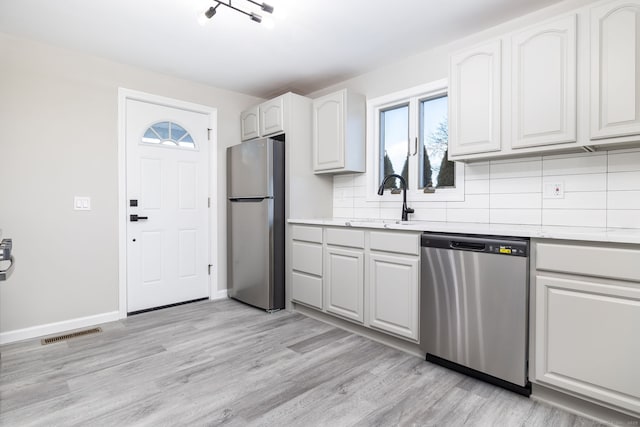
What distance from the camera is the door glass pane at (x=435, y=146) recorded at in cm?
292

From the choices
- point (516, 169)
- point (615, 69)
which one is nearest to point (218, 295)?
point (516, 169)

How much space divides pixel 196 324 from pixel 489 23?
3.41 metres

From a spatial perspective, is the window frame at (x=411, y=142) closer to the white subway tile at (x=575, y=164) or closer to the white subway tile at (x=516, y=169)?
the white subway tile at (x=516, y=169)

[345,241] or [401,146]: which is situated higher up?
[401,146]

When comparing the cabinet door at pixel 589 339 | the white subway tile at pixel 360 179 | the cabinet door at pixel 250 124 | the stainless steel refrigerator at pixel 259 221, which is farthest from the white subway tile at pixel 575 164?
the cabinet door at pixel 250 124

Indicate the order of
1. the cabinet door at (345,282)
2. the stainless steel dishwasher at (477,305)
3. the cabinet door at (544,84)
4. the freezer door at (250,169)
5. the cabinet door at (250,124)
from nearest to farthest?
the stainless steel dishwasher at (477,305)
the cabinet door at (544,84)
the cabinet door at (345,282)
the freezer door at (250,169)
the cabinet door at (250,124)

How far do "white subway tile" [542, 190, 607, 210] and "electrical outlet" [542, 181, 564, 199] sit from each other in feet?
0.09

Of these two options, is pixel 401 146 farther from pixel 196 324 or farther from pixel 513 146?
pixel 196 324

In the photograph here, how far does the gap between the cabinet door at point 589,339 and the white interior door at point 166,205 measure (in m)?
3.18

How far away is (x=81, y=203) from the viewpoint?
2.98 metres

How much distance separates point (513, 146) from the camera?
2188 mm

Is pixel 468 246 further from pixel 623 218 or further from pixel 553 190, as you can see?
pixel 623 218

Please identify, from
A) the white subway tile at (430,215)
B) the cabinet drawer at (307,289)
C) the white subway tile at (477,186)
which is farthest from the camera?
the cabinet drawer at (307,289)

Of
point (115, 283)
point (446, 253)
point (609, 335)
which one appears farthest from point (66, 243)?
point (609, 335)
